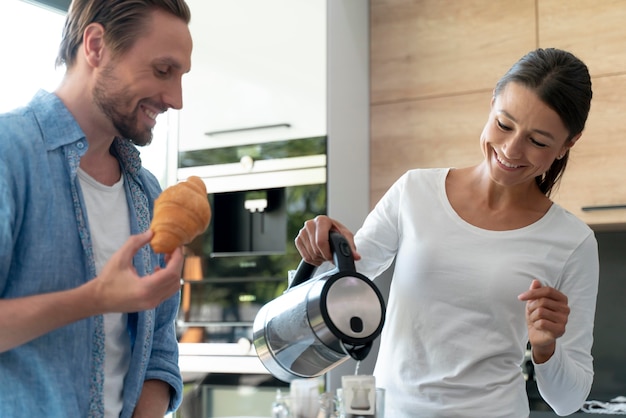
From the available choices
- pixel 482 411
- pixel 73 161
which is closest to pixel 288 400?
pixel 482 411

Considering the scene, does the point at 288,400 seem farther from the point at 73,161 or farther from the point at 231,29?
the point at 231,29

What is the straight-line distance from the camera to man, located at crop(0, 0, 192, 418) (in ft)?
2.67

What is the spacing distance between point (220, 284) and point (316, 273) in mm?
1558

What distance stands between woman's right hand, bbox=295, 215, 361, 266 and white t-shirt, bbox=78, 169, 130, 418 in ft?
0.89

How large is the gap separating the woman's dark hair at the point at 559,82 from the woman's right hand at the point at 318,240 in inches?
19.1

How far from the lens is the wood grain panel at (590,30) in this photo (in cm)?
238

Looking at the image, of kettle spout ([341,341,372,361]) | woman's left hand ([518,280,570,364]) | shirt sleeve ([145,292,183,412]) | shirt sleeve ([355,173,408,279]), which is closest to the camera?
kettle spout ([341,341,372,361])

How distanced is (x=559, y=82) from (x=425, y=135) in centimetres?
132

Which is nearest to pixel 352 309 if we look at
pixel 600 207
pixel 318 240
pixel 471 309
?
pixel 318 240

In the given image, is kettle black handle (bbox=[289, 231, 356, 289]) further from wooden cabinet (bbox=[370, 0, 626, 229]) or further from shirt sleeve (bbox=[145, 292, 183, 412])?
wooden cabinet (bbox=[370, 0, 626, 229])

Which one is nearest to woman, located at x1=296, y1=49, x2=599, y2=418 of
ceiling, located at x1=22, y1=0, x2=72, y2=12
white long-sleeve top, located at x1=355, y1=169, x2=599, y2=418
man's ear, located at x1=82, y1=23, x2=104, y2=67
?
white long-sleeve top, located at x1=355, y1=169, x2=599, y2=418

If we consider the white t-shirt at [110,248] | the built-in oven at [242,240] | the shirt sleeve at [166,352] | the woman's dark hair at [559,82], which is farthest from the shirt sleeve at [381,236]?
the built-in oven at [242,240]

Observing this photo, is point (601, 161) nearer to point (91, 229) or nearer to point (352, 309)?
point (352, 309)

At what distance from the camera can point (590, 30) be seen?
2.41 meters
